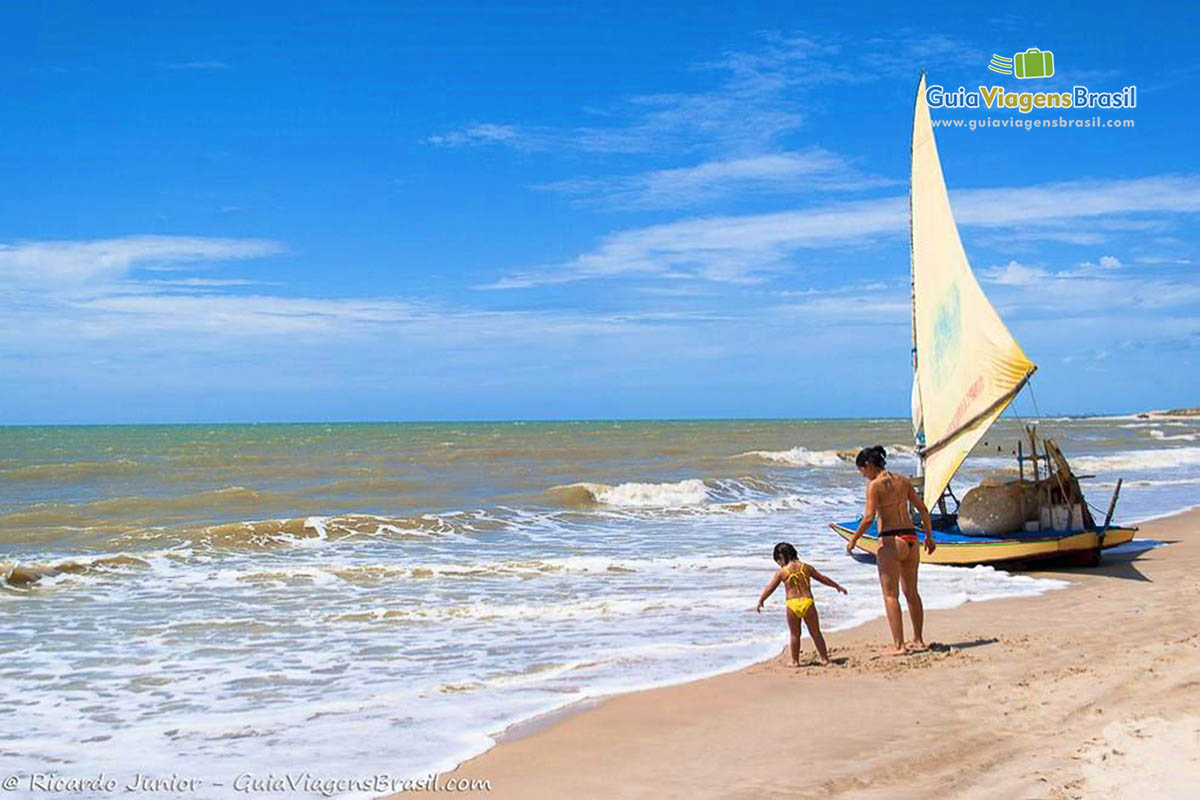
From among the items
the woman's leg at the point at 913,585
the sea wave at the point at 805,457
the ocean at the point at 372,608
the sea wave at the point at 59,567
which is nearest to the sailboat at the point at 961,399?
the ocean at the point at 372,608

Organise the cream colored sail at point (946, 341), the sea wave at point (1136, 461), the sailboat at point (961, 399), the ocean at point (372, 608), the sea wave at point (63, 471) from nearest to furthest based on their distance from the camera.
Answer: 1. the ocean at point (372, 608)
2. the cream colored sail at point (946, 341)
3. the sailboat at point (961, 399)
4. the sea wave at point (63, 471)
5. the sea wave at point (1136, 461)

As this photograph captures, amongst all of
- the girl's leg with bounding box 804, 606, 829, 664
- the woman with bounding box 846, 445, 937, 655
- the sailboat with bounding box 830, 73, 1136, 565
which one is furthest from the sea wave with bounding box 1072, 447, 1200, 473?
the girl's leg with bounding box 804, 606, 829, 664

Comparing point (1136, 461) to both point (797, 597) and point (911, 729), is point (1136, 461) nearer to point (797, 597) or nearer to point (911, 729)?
point (797, 597)

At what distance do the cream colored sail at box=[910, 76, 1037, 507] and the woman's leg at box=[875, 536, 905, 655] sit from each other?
433 cm

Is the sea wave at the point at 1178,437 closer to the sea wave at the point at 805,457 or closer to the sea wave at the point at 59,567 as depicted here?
the sea wave at the point at 805,457

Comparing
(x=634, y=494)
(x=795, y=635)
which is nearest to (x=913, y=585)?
(x=795, y=635)

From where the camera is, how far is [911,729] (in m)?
5.74

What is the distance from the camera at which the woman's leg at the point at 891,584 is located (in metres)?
7.55

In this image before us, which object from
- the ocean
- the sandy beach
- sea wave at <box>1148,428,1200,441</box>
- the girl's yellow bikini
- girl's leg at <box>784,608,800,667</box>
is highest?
the girl's yellow bikini

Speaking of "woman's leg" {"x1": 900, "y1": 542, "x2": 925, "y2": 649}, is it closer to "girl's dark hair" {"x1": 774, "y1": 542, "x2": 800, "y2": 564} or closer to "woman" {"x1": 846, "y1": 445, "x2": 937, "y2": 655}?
"woman" {"x1": 846, "y1": 445, "x2": 937, "y2": 655}

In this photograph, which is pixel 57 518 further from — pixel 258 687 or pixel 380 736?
pixel 380 736

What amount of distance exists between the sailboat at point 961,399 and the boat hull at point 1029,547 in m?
0.01

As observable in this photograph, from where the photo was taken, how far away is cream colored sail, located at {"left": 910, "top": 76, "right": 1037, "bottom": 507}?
1160cm

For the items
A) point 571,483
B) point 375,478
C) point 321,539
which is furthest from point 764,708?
point 375,478
